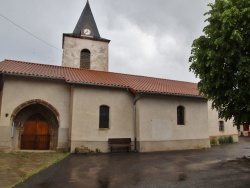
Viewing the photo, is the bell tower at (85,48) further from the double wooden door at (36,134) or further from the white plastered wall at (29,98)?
the double wooden door at (36,134)

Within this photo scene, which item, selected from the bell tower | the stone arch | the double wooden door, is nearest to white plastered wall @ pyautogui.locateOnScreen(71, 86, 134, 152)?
the stone arch

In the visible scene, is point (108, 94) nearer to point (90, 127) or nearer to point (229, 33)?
point (90, 127)

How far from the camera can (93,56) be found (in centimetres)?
2220

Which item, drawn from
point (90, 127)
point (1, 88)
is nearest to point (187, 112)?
point (90, 127)

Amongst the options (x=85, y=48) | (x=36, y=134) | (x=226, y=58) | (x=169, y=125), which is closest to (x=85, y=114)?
(x=36, y=134)

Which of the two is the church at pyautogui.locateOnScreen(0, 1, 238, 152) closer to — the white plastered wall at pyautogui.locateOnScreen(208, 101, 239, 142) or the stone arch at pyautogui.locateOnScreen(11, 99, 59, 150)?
the stone arch at pyautogui.locateOnScreen(11, 99, 59, 150)

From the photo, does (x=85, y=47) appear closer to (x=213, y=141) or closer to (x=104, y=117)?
(x=104, y=117)

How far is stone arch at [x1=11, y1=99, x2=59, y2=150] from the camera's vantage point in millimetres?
13453

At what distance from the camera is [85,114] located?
14094 mm

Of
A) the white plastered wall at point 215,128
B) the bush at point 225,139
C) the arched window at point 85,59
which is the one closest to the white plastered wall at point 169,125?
the white plastered wall at point 215,128

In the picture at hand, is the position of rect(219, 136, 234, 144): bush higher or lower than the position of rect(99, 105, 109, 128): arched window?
lower

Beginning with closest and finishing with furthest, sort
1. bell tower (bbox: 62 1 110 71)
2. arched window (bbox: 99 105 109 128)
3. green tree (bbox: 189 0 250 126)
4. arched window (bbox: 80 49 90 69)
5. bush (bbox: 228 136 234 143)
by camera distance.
A: green tree (bbox: 189 0 250 126) < arched window (bbox: 99 105 109 128) < bell tower (bbox: 62 1 110 71) < bush (bbox: 228 136 234 143) < arched window (bbox: 80 49 90 69)

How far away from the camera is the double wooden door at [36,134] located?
1382 centimetres

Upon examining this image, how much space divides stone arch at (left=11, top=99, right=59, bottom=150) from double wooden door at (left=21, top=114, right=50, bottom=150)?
0.22m
